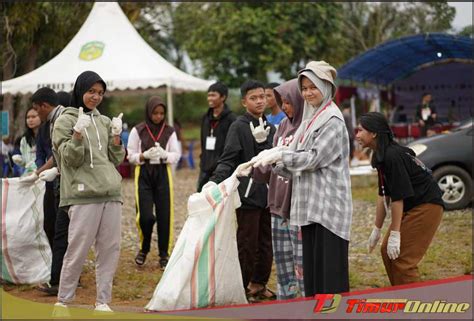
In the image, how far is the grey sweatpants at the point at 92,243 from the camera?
5.32 metres

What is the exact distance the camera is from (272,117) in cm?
680

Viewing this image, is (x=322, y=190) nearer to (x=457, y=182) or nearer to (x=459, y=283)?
(x=459, y=283)

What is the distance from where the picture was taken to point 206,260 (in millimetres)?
5406

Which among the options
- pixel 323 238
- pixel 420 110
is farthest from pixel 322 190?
pixel 420 110

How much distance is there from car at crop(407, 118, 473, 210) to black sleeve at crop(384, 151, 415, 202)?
598 cm

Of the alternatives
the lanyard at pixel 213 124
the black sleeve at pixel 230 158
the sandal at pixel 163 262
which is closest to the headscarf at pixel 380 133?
the black sleeve at pixel 230 158

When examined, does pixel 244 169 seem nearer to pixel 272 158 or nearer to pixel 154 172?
pixel 272 158

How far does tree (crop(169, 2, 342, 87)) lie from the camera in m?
24.0

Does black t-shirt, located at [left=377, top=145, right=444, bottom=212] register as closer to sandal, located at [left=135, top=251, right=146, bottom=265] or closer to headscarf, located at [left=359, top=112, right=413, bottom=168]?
headscarf, located at [left=359, top=112, right=413, bottom=168]

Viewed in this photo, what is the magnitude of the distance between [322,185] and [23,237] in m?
3.81

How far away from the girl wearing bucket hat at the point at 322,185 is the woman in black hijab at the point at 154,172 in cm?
323

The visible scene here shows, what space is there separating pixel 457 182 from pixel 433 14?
39.8 feet

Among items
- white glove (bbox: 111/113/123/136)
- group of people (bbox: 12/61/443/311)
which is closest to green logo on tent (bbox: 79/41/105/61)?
group of people (bbox: 12/61/443/311)

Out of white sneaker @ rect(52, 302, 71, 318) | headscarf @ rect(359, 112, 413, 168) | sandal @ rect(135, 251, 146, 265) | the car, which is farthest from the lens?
the car
